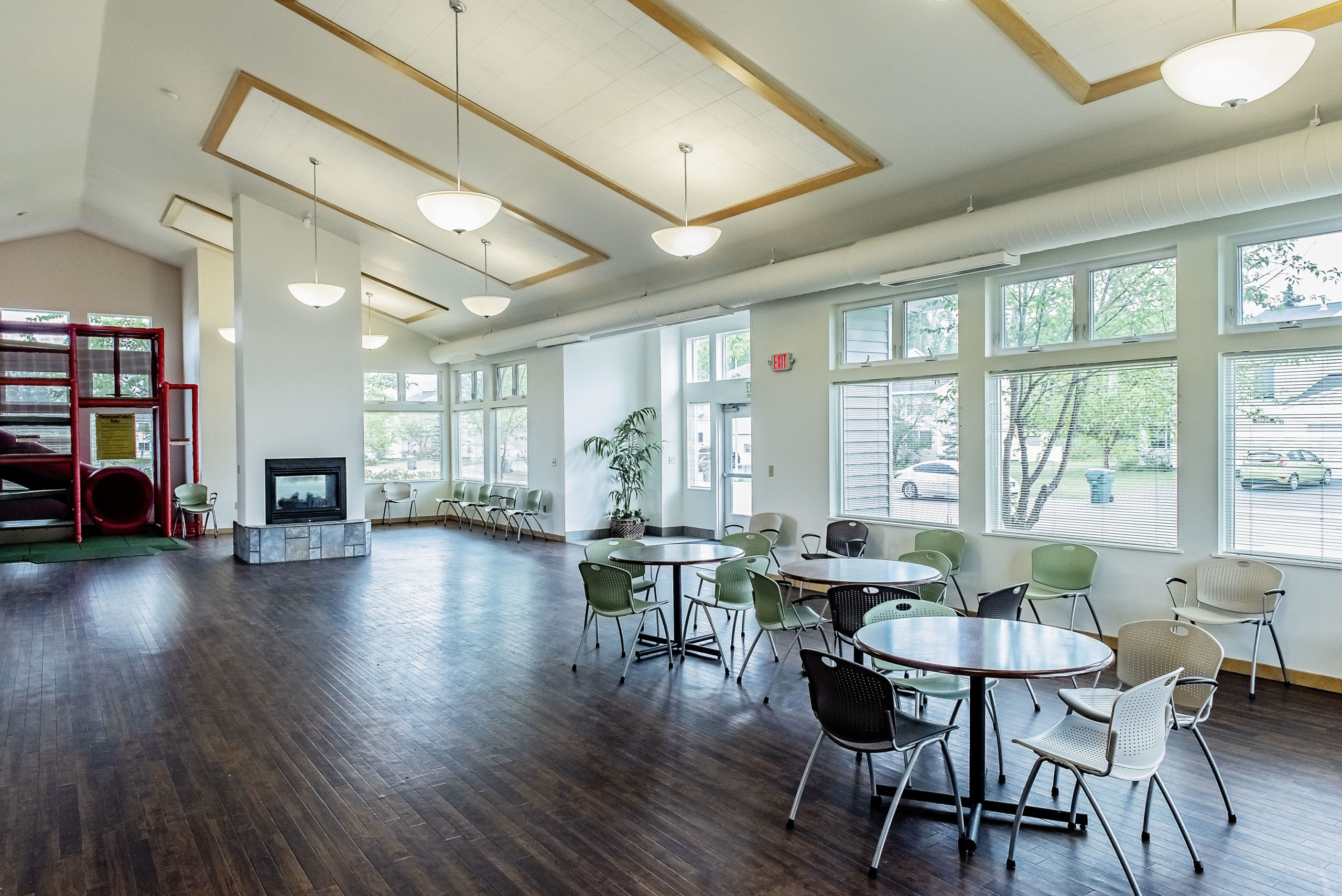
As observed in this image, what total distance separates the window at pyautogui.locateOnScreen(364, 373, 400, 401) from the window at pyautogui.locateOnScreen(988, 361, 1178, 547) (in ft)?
39.0

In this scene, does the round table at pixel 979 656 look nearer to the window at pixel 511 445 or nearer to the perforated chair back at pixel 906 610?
the perforated chair back at pixel 906 610

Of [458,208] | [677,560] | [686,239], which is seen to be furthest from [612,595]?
[458,208]

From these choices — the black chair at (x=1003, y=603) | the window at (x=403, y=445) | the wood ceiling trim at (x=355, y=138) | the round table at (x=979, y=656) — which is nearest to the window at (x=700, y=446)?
the wood ceiling trim at (x=355, y=138)

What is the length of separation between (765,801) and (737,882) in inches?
27.0

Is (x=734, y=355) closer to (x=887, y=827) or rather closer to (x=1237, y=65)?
(x=1237, y=65)

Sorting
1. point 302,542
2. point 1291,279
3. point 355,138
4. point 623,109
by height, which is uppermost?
point 355,138

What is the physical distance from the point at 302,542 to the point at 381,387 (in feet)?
16.9

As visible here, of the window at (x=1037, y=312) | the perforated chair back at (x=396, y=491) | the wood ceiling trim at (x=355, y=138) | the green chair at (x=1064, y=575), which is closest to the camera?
the green chair at (x=1064, y=575)

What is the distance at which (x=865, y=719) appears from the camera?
3102mm

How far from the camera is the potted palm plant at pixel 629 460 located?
41.1 feet

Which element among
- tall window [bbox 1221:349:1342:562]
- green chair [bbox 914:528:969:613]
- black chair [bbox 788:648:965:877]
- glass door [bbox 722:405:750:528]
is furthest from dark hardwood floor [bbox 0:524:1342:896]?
glass door [bbox 722:405:750:528]

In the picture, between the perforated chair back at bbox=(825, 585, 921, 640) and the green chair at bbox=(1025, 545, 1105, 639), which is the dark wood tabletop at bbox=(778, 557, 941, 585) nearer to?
the perforated chair back at bbox=(825, 585, 921, 640)

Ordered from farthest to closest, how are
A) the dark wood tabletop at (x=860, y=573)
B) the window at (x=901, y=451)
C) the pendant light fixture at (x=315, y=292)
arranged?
the pendant light fixture at (x=315, y=292)
the window at (x=901, y=451)
the dark wood tabletop at (x=860, y=573)

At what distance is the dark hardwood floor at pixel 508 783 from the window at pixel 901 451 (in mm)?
2525
